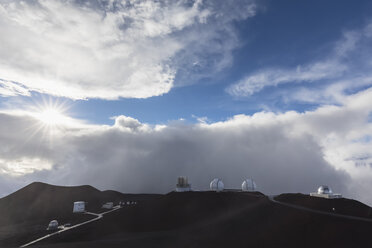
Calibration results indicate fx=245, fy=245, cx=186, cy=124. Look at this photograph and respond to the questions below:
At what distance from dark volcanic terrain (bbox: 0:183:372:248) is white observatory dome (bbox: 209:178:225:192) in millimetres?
9232

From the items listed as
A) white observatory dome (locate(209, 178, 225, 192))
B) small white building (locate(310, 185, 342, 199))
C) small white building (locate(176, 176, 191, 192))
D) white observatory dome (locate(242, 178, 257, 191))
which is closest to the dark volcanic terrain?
small white building (locate(310, 185, 342, 199))

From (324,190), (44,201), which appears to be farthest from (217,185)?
(44,201)

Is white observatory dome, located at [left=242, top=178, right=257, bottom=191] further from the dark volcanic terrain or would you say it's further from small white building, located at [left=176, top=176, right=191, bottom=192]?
small white building, located at [left=176, top=176, right=191, bottom=192]

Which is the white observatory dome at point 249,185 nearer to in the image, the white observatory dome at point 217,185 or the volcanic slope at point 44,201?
the white observatory dome at point 217,185

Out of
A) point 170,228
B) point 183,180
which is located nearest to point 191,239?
point 170,228

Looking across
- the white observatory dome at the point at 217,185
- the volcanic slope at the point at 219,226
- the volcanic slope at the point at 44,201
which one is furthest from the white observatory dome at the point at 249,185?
the volcanic slope at the point at 44,201

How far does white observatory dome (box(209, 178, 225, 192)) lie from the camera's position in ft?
258

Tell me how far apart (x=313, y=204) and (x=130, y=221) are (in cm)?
4137

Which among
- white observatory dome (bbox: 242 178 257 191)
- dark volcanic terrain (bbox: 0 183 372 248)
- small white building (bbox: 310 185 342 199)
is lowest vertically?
dark volcanic terrain (bbox: 0 183 372 248)

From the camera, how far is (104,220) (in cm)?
6175

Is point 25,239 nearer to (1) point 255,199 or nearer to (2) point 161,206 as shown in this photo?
(2) point 161,206

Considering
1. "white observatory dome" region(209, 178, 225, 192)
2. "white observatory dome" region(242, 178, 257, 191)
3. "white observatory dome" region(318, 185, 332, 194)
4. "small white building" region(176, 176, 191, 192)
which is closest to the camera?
"white observatory dome" region(318, 185, 332, 194)

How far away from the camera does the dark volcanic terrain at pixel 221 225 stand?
1438 inches

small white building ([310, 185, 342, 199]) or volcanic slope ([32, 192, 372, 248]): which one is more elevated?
small white building ([310, 185, 342, 199])
